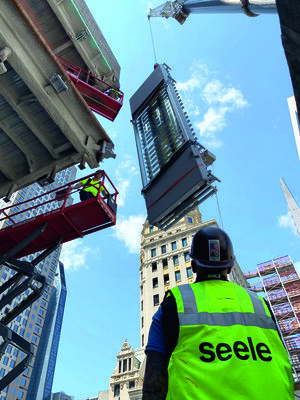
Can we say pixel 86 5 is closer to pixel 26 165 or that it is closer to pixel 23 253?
pixel 26 165

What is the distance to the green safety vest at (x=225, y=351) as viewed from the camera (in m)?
1.59

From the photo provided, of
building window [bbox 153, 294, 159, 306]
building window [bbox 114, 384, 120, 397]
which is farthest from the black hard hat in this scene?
building window [bbox 114, 384, 120, 397]

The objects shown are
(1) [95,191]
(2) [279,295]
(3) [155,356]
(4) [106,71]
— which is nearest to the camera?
(3) [155,356]

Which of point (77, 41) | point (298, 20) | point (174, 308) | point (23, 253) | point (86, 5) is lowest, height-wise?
point (174, 308)

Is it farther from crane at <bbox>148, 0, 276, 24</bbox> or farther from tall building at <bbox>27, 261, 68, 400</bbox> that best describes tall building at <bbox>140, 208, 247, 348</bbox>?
tall building at <bbox>27, 261, 68, 400</bbox>

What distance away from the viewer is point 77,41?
43.7ft

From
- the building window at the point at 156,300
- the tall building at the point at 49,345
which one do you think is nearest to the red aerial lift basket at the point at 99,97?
the building window at the point at 156,300

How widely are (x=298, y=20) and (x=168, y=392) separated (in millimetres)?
2033

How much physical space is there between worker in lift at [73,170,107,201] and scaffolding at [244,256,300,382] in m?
49.1

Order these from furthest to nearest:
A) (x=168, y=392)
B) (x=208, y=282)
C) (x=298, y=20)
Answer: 1. (x=208, y=282)
2. (x=168, y=392)
3. (x=298, y=20)

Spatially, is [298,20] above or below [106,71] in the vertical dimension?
below

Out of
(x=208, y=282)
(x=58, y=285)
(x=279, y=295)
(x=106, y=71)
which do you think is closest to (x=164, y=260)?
(x=279, y=295)

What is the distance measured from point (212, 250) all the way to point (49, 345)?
153 meters

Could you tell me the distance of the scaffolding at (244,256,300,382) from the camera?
54.1 meters
